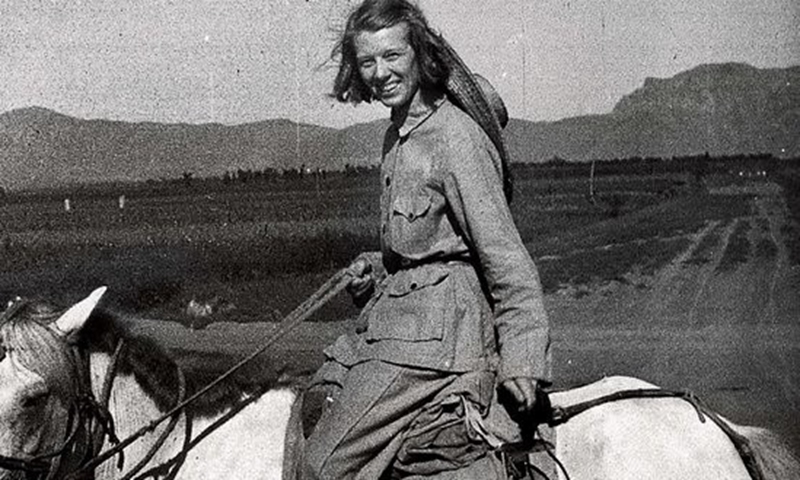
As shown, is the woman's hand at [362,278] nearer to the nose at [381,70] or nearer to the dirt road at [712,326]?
the nose at [381,70]

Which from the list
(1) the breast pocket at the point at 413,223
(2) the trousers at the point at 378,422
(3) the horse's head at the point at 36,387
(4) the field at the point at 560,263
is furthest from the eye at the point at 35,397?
(4) the field at the point at 560,263

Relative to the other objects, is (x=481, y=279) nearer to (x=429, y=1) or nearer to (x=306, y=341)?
(x=306, y=341)

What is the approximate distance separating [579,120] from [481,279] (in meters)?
3.16

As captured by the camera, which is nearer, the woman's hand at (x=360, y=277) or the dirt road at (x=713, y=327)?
the woman's hand at (x=360, y=277)

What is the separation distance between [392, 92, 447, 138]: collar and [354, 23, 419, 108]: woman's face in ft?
0.20

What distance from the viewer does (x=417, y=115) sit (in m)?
2.53

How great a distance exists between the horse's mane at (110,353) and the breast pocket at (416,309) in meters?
0.40

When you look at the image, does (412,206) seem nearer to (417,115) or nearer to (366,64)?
(417,115)

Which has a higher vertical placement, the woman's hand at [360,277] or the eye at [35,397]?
the woman's hand at [360,277]

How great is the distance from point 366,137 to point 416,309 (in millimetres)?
2828

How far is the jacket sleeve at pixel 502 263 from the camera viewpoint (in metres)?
2.37

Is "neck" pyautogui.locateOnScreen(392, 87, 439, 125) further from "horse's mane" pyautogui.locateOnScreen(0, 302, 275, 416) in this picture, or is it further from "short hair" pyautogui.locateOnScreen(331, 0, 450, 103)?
"horse's mane" pyautogui.locateOnScreen(0, 302, 275, 416)

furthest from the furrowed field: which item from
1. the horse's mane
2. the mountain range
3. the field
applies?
the horse's mane

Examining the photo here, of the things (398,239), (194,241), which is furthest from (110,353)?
(194,241)
